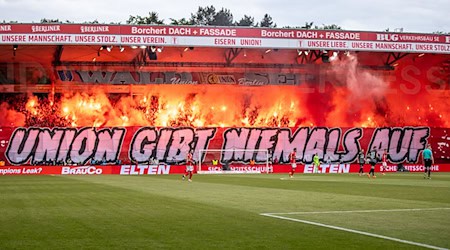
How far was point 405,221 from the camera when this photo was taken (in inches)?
605

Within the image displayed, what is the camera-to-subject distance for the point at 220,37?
55062 mm

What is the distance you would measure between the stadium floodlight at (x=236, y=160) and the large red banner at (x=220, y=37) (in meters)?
9.76

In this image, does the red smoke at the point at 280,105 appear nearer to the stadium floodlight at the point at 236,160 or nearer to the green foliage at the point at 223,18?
the stadium floodlight at the point at 236,160

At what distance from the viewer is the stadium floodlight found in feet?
192

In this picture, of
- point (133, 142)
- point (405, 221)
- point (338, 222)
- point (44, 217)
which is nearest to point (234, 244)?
point (338, 222)

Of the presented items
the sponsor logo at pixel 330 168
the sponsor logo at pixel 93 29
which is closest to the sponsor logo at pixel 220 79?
the sponsor logo at pixel 330 168

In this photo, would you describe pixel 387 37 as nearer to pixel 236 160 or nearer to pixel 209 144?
pixel 236 160

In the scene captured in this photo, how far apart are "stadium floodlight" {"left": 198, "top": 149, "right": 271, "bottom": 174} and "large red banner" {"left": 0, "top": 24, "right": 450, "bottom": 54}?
9758 millimetres

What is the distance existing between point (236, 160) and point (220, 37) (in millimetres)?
11185

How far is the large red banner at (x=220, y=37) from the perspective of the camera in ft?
173

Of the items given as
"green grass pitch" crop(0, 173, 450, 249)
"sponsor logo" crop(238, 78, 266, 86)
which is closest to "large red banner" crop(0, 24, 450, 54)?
"sponsor logo" crop(238, 78, 266, 86)

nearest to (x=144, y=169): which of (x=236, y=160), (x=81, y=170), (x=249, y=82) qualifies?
(x=81, y=170)

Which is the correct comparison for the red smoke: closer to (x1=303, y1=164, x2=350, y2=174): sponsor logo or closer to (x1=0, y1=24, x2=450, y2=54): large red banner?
(x1=0, y1=24, x2=450, y2=54): large red banner

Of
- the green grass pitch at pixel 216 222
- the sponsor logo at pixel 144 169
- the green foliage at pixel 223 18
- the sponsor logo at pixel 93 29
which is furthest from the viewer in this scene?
the green foliage at pixel 223 18
